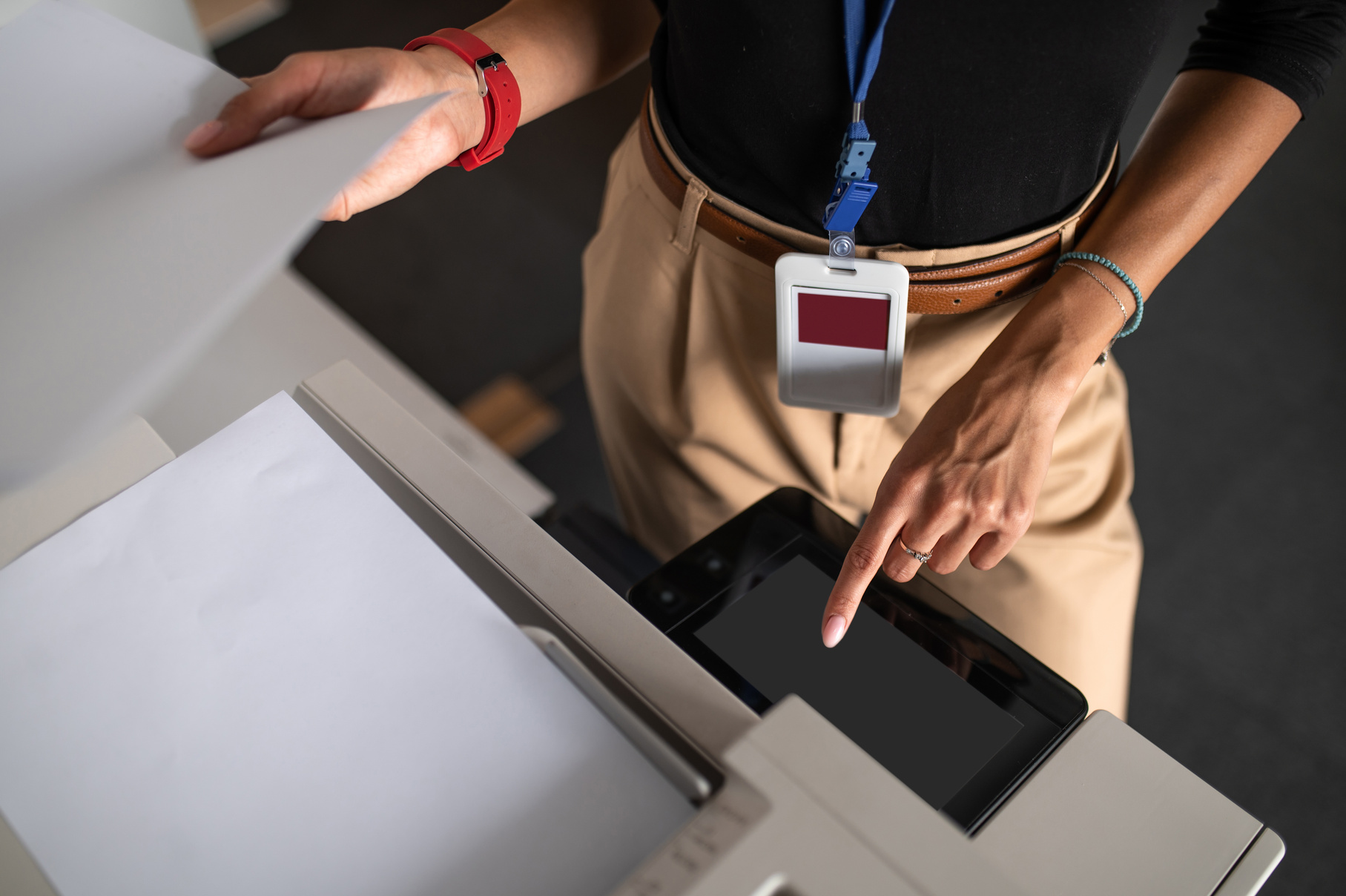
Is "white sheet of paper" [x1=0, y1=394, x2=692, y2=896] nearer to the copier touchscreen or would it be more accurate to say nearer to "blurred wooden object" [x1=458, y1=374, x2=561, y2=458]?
the copier touchscreen

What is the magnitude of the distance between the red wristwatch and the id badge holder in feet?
0.75

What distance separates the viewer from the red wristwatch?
591 mm

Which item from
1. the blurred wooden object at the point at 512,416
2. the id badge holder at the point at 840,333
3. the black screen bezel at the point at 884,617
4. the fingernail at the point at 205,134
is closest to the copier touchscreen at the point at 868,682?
the black screen bezel at the point at 884,617

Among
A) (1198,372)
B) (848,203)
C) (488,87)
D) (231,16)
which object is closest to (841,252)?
(848,203)

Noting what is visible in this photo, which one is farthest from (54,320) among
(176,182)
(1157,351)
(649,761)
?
(1157,351)

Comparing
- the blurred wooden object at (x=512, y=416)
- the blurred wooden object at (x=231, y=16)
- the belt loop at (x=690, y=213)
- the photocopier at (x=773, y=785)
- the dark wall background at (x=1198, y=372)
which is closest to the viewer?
the photocopier at (x=773, y=785)

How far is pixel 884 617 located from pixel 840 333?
0.71ft

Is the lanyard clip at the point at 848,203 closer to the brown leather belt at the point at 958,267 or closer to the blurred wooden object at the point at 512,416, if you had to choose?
the brown leather belt at the point at 958,267

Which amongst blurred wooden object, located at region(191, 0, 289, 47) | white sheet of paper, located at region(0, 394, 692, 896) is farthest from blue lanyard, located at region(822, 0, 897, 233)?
blurred wooden object, located at region(191, 0, 289, 47)

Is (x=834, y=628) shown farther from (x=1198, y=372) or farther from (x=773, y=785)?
(x=1198, y=372)

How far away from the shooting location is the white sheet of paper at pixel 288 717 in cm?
37

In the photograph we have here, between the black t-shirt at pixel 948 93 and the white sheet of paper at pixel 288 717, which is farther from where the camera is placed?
the black t-shirt at pixel 948 93

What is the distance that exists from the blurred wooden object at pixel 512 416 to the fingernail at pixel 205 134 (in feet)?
4.05

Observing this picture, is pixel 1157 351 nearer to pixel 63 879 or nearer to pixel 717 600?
pixel 717 600
